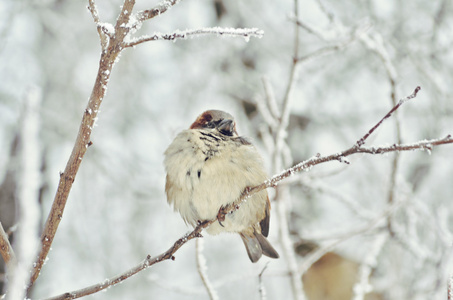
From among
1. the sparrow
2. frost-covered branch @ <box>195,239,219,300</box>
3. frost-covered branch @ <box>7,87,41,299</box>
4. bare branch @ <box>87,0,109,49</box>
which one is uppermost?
the sparrow

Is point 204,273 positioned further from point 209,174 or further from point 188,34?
point 188,34

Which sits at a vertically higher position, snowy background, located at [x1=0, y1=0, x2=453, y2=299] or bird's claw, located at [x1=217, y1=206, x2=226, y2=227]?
snowy background, located at [x1=0, y1=0, x2=453, y2=299]

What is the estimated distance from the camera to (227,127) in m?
3.56

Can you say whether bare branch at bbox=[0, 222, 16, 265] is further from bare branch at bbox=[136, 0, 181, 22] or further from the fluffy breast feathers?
the fluffy breast feathers

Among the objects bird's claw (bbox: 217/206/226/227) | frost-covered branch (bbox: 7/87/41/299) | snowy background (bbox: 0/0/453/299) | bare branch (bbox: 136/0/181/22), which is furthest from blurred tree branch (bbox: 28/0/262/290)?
snowy background (bbox: 0/0/453/299)

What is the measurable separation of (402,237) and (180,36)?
348cm

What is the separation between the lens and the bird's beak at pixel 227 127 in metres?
3.55

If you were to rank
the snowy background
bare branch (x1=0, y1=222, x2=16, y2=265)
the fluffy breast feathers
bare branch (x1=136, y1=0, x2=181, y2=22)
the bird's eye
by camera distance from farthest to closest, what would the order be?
the snowy background → the bird's eye → the fluffy breast feathers → bare branch (x1=0, y1=222, x2=16, y2=265) → bare branch (x1=136, y1=0, x2=181, y2=22)

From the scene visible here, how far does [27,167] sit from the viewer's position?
3.87 feet

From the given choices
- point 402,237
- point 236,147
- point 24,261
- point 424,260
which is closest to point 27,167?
point 24,261

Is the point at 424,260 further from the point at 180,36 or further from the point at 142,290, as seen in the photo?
the point at 142,290

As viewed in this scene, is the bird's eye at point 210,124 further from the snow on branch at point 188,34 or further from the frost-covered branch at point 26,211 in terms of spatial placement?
the frost-covered branch at point 26,211

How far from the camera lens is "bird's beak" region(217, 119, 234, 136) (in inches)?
140

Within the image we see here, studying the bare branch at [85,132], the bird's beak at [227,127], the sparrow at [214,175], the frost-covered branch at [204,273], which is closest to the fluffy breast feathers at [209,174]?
the sparrow at [214,175]
